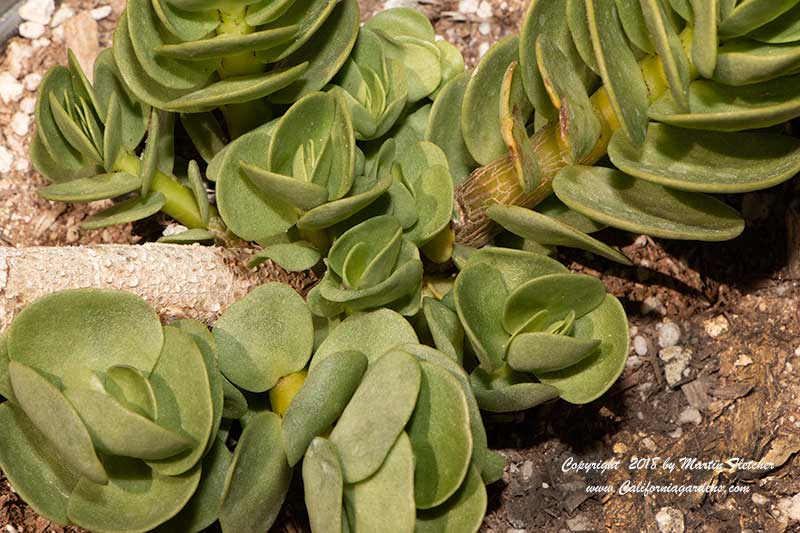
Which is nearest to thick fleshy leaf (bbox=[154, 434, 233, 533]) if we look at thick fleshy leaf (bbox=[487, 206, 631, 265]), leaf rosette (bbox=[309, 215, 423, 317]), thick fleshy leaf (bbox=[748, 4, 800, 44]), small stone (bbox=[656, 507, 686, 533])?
leaf rosette (bbox=[309, 215, 423, 317])

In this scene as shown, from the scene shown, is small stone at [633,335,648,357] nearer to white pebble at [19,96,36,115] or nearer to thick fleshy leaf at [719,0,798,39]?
thick fleshy leaf at [719,0,798,39]

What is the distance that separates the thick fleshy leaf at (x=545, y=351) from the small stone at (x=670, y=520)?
0.46 meters

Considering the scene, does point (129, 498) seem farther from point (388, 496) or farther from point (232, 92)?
point (232, 92)

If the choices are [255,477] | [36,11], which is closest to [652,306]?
[255,477]

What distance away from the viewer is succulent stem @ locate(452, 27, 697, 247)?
1.06m

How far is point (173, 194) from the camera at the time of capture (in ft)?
4.36

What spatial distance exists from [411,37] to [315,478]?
0.77 meters

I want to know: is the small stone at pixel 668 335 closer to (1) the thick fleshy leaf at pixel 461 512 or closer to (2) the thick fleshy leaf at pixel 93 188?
(1) the thick fleshy leaf at pixel 461 512

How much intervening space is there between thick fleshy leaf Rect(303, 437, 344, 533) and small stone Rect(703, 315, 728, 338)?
0.84 m

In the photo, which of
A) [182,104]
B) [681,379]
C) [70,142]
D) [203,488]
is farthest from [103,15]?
[681,379]

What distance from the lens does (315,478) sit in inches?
36.2

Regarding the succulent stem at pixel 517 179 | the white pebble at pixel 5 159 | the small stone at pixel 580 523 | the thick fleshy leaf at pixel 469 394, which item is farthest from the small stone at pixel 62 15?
the small stone at pixel 580 523

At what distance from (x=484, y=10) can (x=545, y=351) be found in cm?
96

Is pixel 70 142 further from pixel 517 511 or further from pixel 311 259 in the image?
pixel 517 511
